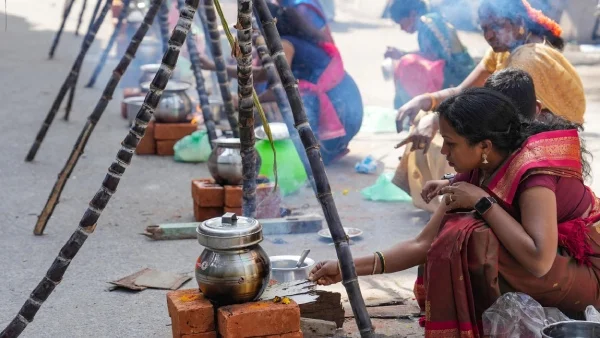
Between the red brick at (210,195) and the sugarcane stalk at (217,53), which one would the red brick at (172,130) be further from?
the red brick at (210,195)

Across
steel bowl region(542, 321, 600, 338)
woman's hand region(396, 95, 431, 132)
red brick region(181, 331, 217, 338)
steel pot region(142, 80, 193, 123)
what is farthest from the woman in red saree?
steel pot region(142, 80, 193, 123)

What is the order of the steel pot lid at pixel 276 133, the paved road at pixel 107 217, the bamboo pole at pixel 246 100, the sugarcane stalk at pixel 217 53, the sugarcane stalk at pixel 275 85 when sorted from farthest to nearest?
the steel pot lid at pixel 276 133 < the sugarcane stalk at pixel 217 53 < the sugarcane stalk at pixel 275 85 < the paved road at pixel 107 217 < the bamboo pole at pixel 246 100

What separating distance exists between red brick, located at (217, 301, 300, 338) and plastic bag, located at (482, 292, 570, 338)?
0.67 meters

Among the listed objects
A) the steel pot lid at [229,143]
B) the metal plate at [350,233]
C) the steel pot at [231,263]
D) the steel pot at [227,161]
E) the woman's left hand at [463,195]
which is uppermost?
the woman's left hand at [463,195]

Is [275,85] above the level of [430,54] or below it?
above

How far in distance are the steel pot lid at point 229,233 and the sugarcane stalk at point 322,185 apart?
0.89 feet

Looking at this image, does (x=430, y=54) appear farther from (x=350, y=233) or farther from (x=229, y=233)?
(x=229, y=233)

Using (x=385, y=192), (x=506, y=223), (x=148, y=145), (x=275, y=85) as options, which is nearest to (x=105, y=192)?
(x=275, y=85)

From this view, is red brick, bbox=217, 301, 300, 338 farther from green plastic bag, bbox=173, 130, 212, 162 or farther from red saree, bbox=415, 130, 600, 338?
green plastic bag, bbox=173, 130, 212, 162

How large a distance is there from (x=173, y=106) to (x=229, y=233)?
407cm

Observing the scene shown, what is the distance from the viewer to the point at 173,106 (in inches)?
273

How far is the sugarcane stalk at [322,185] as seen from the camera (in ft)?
10.1

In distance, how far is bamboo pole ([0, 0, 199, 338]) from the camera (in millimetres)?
3176

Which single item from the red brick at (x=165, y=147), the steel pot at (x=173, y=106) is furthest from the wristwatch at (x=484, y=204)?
the red brick at (x=165, y=147)
